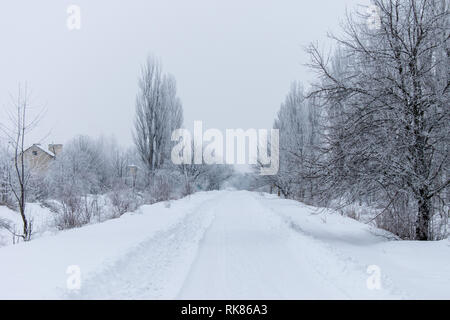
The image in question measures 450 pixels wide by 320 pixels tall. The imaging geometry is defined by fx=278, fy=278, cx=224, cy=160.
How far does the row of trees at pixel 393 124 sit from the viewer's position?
682cm

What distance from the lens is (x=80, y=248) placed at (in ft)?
18.5

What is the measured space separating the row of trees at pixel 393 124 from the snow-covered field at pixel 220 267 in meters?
1.14

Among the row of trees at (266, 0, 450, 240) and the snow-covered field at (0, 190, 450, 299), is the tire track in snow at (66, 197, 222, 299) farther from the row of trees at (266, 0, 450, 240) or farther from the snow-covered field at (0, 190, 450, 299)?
the row of trees at (266, 0, 450, 240)

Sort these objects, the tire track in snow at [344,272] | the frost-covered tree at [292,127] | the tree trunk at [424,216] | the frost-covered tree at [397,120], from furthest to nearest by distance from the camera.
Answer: the frost-covered tree at [292,127] < the tree trunk at [424,216] < the frost-covered tree at [397,120] < the tire track in snow at [344,272]

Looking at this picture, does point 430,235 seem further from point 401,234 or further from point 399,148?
point 399,148

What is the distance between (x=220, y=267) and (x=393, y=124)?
5.43 metres

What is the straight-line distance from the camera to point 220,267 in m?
5.12

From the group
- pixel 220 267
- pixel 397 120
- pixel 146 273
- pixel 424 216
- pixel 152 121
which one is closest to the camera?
pixel 146 273

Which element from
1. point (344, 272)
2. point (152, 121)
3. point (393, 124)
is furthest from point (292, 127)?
point (344, 272)

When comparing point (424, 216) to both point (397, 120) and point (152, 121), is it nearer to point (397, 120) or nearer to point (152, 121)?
point (397, 120)

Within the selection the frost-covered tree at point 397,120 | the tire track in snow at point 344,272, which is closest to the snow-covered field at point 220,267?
the tire track in snow at point 344,272

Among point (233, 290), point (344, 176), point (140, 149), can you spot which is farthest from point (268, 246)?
point (140, 149)

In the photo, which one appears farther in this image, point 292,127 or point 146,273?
point 292,127

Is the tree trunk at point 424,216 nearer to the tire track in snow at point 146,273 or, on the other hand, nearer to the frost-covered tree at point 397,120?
the frost-covered tree at point 397,120
